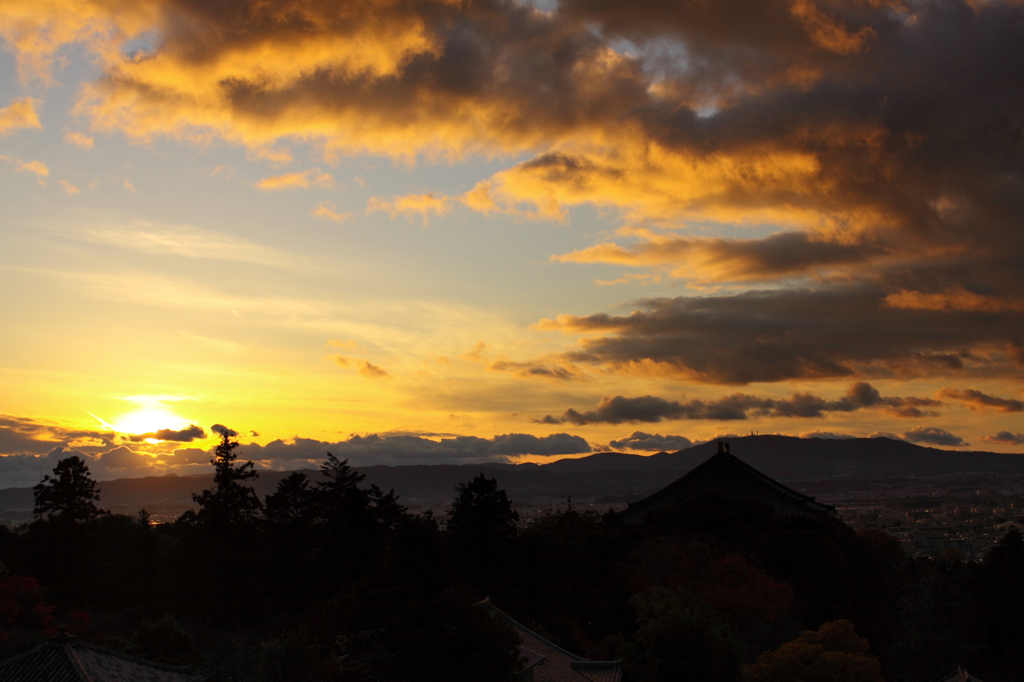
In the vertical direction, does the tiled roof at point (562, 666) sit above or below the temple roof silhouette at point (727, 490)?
below

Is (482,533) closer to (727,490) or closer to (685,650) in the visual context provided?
(685,650)

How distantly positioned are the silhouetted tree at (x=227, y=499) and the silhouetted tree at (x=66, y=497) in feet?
37.3

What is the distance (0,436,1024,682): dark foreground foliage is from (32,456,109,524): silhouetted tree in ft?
0.61

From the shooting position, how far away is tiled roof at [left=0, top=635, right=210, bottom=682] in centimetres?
3612

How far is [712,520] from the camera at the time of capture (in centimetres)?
6569

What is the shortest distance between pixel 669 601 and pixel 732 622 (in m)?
10.3

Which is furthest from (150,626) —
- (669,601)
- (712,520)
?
(712,520)

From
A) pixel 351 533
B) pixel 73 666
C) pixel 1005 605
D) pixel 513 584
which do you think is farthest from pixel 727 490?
pixel 73 666

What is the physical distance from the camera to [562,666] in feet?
153

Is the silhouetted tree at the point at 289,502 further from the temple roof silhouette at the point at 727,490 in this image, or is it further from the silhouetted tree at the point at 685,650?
the silhouetted tree at the point at 685,650

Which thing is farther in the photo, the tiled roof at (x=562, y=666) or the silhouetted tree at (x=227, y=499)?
the silhouetted tree at (x=227, y=499)

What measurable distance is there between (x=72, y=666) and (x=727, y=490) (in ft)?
193

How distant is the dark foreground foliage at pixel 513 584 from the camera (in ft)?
140

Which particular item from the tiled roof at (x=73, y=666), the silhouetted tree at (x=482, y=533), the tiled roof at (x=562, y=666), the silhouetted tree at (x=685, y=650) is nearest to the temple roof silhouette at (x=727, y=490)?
the silhouetted tree at (x=482, y=533)
